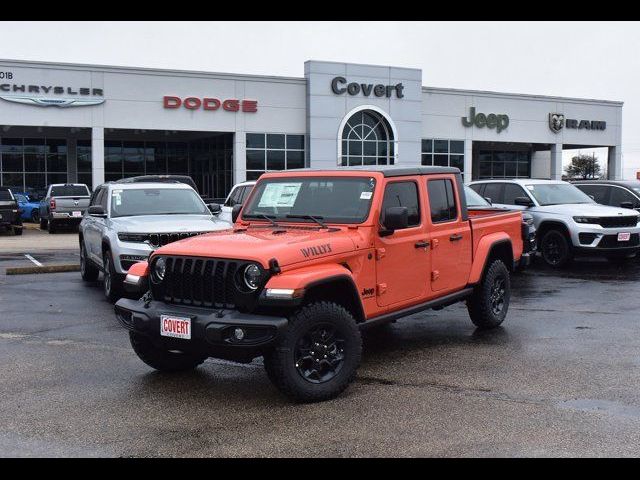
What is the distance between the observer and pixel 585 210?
1482cm

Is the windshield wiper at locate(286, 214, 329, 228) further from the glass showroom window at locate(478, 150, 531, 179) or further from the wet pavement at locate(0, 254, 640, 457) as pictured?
the glass showroom window at locate(478, 150, 531, 179)

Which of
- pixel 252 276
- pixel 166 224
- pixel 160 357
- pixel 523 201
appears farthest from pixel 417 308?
pixel 523 201

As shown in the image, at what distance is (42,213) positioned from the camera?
2881 centimetres

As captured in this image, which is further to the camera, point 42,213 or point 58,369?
point 42,213

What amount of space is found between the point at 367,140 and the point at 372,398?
3245cm

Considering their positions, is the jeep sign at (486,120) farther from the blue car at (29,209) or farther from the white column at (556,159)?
the blue car at (29,209)

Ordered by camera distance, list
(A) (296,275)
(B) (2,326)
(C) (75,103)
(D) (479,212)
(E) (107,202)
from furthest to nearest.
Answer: (C) (75,103) → (E) (107,202) → (D) (479,212) → (B) (2,326) → (A) (296,275)

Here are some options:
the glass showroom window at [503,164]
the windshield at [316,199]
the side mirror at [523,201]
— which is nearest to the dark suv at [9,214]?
the side mirror at [523,201]

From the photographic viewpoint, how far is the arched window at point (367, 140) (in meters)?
37.1

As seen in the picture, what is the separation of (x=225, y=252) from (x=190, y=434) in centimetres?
149

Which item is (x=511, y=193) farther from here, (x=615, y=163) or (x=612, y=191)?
(x=615, y=163)

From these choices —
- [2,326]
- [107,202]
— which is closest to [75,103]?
[107,202]

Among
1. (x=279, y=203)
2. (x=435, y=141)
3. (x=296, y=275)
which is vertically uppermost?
(x=435, y=141)
